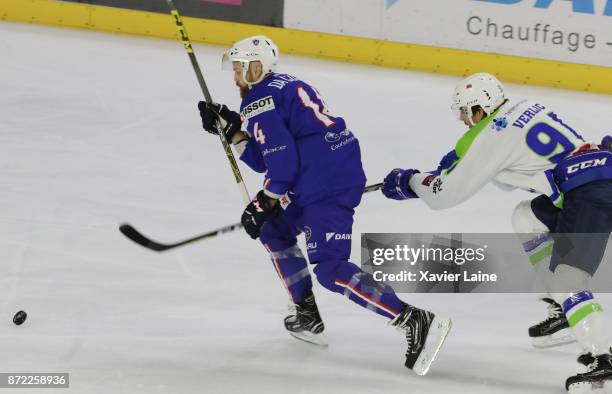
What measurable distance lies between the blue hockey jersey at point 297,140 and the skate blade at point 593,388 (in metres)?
1.06

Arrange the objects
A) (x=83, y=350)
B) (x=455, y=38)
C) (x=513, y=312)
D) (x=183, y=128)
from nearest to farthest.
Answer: (x=83, y=350) → (x=513, y=312) → (x=183, y=128) → (x=455, y=38)

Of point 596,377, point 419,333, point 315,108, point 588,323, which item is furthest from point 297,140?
point 596,377

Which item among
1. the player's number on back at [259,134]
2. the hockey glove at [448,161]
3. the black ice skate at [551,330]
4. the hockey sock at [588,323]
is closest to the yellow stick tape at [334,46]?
the hockey glove at [448,161]

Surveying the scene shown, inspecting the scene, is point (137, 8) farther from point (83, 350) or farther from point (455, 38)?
point (83, 350)

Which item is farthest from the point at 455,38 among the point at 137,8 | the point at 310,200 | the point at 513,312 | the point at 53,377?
the point at 53,377

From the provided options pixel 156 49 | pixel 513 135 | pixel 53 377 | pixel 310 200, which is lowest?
pixel 156 49

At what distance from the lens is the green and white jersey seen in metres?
Answer: 3.74

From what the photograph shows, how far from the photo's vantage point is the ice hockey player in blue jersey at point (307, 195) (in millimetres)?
3805

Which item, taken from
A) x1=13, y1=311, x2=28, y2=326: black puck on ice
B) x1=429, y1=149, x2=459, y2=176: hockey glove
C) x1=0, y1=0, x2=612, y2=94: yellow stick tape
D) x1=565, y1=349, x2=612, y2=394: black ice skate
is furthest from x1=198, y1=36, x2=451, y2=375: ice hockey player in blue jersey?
x1=0, y1=0, x2=612, y2=94: yellow stick tape

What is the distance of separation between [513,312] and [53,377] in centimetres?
199

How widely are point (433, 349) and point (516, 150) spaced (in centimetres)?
75

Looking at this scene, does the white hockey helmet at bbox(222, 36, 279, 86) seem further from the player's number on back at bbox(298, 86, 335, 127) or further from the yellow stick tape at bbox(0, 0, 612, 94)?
the yellow stick tape at bbox(0, 0, 612, 94)

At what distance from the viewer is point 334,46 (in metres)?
8.65

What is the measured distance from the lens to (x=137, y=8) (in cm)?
886
